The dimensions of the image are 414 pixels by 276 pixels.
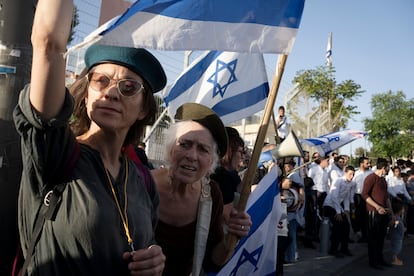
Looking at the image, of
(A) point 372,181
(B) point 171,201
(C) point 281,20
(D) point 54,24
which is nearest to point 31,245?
(D) point 54,24

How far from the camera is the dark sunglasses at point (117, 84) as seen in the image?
143 centimetres

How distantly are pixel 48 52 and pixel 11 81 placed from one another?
0.87 metres

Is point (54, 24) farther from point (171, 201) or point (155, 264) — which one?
point (171, 201)

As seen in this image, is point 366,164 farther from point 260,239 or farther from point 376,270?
point 260,239

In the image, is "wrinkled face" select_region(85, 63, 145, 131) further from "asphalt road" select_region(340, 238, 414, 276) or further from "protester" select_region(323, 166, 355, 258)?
"protester" select_region(323, 166, 355, 258)

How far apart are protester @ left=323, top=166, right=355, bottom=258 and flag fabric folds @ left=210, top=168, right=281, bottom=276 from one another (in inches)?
219

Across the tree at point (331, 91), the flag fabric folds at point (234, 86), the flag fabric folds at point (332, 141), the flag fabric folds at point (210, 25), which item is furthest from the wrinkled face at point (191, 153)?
the tree at point (331, 91)

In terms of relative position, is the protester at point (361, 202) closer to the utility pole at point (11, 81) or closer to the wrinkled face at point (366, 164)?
the wrinkled face at point (366, 164)

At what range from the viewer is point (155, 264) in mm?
1336

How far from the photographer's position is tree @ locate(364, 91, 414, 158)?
4031 cm

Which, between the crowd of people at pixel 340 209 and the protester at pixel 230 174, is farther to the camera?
the crowd of people at pixel 340 209

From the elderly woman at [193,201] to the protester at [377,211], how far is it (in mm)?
6133

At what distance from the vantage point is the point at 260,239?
287 centimetres

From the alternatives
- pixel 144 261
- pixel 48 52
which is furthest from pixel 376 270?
pixel 48 52
